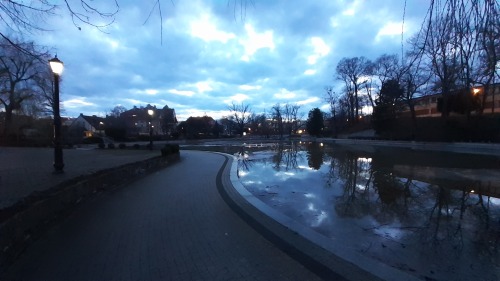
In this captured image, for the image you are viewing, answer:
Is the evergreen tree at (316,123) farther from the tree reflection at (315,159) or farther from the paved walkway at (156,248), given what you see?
A: the paved walkway at (156,248)

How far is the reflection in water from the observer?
196 inches

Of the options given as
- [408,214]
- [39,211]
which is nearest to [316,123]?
[408,214]

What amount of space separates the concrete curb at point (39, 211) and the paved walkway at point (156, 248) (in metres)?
0.18

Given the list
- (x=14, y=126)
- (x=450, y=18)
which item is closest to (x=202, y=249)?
(x=450, y=18)

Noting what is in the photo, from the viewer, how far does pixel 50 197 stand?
280 inches

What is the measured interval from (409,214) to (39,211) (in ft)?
24.7

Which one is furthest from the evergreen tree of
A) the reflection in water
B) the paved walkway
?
the paved walkway

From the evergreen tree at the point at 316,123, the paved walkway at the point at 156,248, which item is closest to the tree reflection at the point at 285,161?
the paved walkway at the point at 156,248

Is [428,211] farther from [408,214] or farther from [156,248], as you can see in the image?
[156,248]

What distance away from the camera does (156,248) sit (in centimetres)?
558

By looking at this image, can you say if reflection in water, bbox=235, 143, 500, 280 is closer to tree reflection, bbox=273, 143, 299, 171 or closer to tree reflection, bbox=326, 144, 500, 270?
tree reflection, bbox=326, 144, 500, 270

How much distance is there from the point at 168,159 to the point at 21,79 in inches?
1153

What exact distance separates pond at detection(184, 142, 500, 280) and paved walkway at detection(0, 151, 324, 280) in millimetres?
1518

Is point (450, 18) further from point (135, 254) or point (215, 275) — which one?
point (135, 254)
